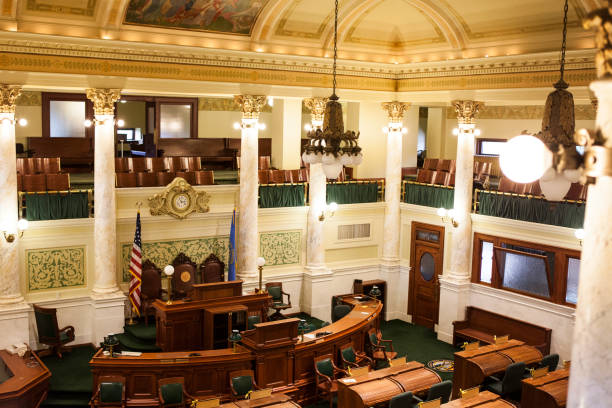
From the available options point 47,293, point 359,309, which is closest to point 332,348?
point 359,309

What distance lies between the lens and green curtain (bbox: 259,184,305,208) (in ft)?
53.4

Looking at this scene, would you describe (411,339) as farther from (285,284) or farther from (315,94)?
(315,94)

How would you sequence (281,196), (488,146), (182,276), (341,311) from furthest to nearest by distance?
(488,146) < (281,196) < (182,276) < (341,311)

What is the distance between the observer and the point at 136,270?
549 inches

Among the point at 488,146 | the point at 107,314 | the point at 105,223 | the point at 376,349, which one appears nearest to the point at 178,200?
the point at 105,223

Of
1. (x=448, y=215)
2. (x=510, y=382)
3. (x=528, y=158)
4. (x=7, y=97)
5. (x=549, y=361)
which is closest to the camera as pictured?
(x=528, y=158)

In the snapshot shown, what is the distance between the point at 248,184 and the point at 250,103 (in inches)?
75.5

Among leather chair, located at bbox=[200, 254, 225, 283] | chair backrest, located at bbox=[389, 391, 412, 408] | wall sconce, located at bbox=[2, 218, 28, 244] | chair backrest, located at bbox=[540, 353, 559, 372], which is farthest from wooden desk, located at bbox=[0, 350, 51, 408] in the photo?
chair backrest, located at bbox=[540, 353, 559, 372]

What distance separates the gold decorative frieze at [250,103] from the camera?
15453 millimetres

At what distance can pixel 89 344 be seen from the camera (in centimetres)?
1426

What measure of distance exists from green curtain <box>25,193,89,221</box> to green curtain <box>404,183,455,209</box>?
8264 mm

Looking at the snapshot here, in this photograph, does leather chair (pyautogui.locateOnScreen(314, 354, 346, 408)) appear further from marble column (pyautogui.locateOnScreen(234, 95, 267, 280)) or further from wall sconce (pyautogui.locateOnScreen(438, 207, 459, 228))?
wall sconce (pyautogui.locateOnScreen(438, 207, 459, 228))

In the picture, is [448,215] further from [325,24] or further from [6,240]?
[6,240]

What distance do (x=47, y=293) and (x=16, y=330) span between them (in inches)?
40.9
